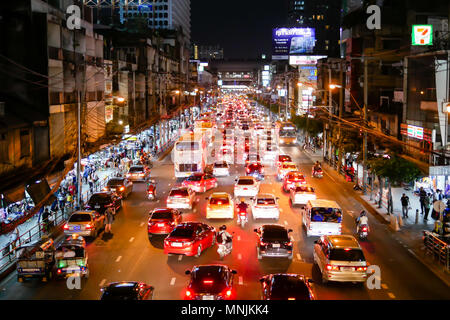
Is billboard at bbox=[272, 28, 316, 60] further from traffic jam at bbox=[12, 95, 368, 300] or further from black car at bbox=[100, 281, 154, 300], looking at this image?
black car at bbox=[100, 281, 154, 300]

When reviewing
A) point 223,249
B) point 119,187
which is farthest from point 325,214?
point 119,187

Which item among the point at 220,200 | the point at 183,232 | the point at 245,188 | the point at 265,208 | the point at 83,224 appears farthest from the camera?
the point at 245,188

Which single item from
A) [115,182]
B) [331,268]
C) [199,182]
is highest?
[115,182]

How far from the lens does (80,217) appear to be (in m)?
24.8

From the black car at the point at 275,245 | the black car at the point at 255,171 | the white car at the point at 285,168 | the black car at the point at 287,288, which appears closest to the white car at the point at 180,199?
the black car at the point at 275,245

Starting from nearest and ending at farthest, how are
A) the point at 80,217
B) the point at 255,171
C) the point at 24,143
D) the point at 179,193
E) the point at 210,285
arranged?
the point at 210,285
the point at 80,217
the point at 24,143
the point at 179,193
the point at 255,171

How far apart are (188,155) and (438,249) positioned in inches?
957

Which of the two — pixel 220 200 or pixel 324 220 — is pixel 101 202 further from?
pixel 324 220

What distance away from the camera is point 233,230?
2592 cm

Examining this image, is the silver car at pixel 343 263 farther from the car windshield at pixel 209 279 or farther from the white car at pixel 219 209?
the white car at pixel 219 209

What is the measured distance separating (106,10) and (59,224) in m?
133

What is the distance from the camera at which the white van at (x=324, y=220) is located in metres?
23.7

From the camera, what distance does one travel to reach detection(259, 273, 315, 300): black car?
551 inches
